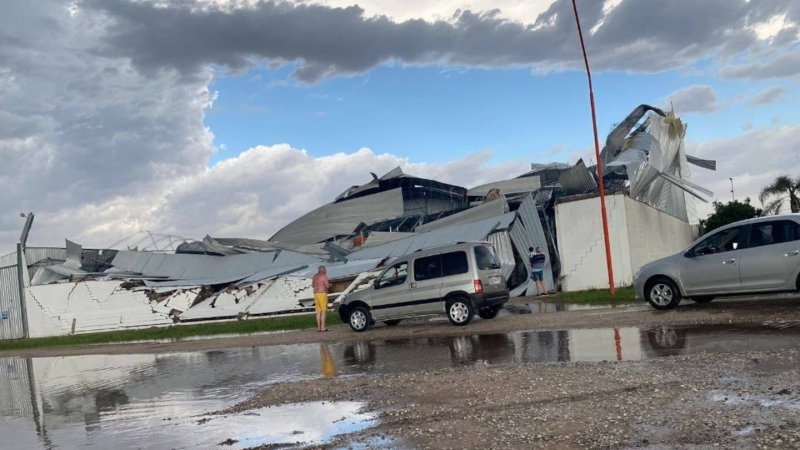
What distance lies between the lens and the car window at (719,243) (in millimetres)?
13648

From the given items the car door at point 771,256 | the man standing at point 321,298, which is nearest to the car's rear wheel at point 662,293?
the car door at point 771,256

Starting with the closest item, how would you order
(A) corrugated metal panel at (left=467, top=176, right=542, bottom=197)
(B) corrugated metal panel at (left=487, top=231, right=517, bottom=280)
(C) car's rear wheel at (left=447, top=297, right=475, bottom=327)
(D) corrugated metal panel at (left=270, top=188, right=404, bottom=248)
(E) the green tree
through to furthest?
(C) car's rear wheel at (left=447, top=297, right=475, bottom=327)
(B) corrugated metal panel at (left=487, top=231, right=517, bottom=280)
(A) corrugated metal panel at (left=467, top=176, right=542, bottom=197)
(D) corrugated metal panel at (left=270, top=188, right=404, bottom=248)
(E) the green tree

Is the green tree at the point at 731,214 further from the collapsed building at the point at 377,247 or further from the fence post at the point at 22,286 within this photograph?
the fence post at the point at 22,286

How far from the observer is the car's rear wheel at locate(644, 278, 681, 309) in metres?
14.4

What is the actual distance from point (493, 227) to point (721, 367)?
60.5 feet

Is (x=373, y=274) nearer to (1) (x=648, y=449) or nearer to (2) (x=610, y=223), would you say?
(2) (x=610, y=223)

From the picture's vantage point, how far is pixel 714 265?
541 inches

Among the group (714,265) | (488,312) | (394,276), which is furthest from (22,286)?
(714,265)

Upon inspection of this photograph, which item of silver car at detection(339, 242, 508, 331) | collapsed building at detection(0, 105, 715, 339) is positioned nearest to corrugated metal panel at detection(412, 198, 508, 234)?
collapsed building at detection(0, 105, 715, 339)

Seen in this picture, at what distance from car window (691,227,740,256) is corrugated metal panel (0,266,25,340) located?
1207 inches

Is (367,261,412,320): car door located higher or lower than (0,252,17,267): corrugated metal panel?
lower

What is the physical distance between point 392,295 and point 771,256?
26.0 ft

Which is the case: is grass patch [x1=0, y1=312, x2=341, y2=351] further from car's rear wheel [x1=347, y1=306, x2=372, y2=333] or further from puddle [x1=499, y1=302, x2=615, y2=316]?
puddle [x1=499, y1=302, x2=615, y2=316]

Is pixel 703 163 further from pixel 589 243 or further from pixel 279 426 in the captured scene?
pixel 279 426
